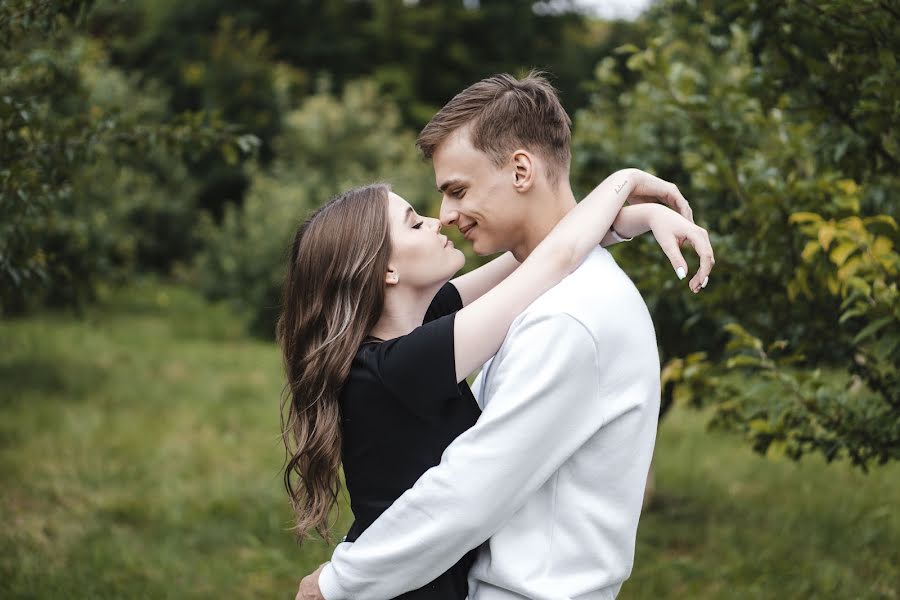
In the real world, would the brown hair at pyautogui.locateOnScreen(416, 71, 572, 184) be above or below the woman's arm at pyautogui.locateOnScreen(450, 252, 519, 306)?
above

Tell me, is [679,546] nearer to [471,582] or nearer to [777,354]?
[777,354]

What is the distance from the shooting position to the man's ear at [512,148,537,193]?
2285 millimetres

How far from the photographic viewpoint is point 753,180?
3.60 m

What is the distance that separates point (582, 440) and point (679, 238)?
617mm

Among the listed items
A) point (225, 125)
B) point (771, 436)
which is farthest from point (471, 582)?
point (225, 125)

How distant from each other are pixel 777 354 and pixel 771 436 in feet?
2.33

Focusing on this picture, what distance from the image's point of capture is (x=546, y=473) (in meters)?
1.88

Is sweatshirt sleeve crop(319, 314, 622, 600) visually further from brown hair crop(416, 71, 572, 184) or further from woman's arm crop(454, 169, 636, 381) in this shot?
brown hair crop(416, 71, 572, 184)

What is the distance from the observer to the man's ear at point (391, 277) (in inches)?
89.2

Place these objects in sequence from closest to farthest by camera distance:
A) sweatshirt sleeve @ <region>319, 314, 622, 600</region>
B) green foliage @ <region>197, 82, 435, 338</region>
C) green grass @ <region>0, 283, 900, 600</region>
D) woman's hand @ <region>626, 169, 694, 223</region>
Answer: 1. sweatshirt sleeve @ <region>319, 314, 622, 600</region>
2. woman's hand @ <region>626, 169, 694, 223</region>
3. green grass @ <region>0, 283, 900, 600</region>
4. green foliage @ <region>197, 82, 435, 338</region>

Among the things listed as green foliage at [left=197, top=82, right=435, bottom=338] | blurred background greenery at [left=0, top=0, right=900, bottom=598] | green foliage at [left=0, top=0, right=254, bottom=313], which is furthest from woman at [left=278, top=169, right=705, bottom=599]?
green foliage at [left=197, top=82, right=435, bottom=338]

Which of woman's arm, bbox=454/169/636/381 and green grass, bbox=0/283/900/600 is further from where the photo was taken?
green grass, bbox=0/283/900/600

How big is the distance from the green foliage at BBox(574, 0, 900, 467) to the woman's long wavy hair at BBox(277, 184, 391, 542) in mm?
1458

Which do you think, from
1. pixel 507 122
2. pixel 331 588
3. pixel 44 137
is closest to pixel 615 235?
pixel 507 122
